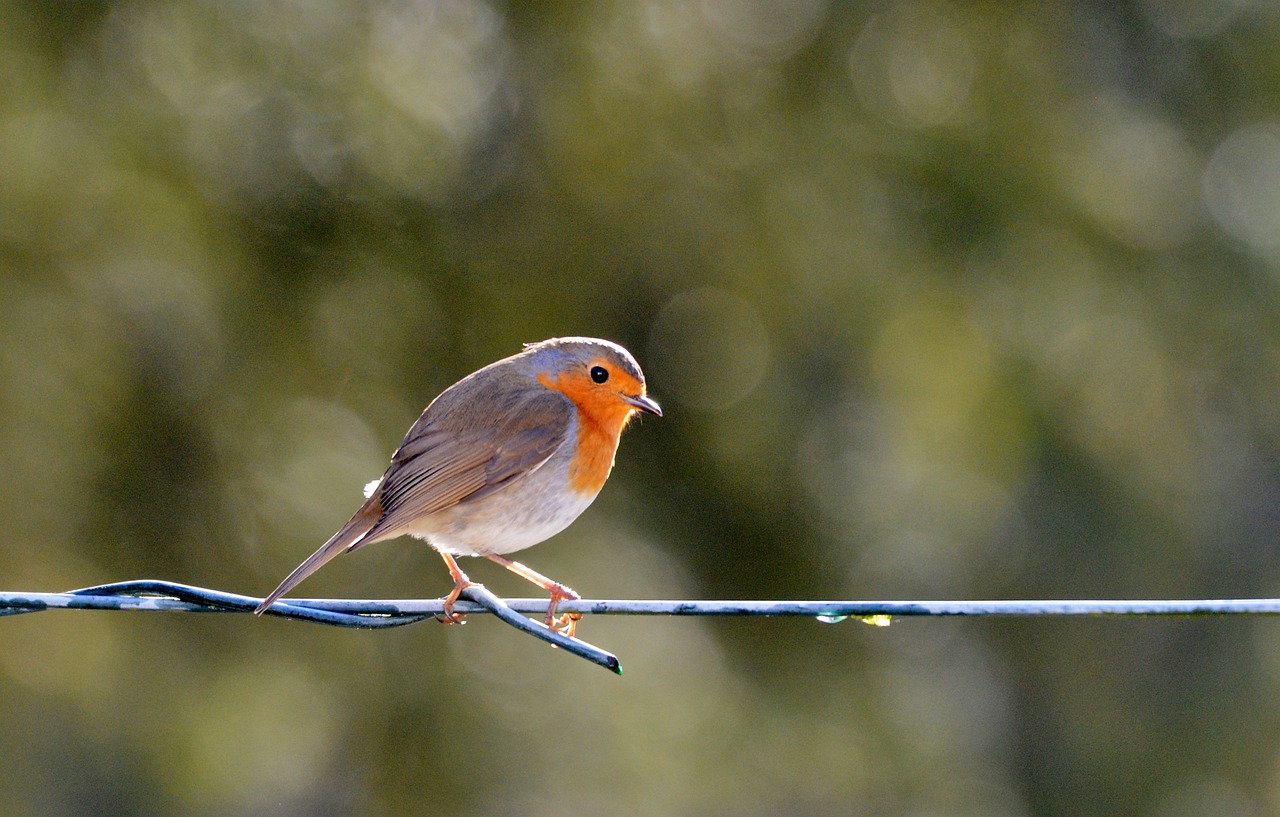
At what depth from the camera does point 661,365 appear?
595cm

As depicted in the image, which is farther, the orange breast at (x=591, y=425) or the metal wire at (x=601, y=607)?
the orange breast at (x=591, y=425)

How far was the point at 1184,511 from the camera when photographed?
21.4ft

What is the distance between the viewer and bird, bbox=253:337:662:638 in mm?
3729

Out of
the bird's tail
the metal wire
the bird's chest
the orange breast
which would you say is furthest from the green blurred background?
the metal wire

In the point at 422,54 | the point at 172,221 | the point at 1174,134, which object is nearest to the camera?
the point at 172,221

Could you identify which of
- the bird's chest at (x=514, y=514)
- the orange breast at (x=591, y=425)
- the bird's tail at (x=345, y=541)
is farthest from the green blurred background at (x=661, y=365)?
the bird's tail at (x=345, y=541)

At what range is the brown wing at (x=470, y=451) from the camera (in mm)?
3703

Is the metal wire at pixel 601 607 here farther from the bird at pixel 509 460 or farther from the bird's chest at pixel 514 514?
the bird's chest at pixel 514 514

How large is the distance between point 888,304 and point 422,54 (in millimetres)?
2248

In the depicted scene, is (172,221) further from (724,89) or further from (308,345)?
(724,89)

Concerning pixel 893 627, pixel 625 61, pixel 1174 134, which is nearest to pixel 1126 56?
pixel 1174 134

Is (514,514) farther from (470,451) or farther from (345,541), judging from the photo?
(345,541)

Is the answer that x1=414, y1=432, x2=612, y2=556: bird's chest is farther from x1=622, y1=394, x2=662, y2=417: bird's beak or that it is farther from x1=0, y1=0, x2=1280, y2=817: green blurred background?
x1=0, y1=0, x2=1280, y2=817: green blurred background

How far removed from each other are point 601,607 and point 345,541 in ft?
4.11
